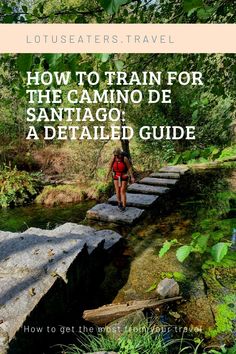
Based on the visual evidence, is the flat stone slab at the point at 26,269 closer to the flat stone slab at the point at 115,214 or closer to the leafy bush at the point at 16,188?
the flat stone slab at the point at 115,214

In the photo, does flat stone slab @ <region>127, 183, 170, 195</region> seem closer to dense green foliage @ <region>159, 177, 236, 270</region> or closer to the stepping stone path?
the stepping stone path

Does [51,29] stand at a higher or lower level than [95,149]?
higher

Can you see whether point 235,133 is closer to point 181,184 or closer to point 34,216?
point 181,184

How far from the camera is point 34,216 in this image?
921 centimetres

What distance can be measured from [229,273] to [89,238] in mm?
2234

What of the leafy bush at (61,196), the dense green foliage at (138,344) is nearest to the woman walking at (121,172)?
the leafy bush at (61,196)

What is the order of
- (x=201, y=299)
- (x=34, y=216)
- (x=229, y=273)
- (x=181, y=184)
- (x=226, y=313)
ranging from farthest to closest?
(x=181, y=184) < (x=34, y=216) < (x=229, y=273) < (x=201, y=299) < (x=226, y=313)

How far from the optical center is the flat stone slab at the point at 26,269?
356 centimetres

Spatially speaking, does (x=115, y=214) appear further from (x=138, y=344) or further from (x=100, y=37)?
(x=100, y=37)

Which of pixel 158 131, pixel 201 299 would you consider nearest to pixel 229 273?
pixel 201 299

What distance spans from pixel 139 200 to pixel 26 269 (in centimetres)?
482

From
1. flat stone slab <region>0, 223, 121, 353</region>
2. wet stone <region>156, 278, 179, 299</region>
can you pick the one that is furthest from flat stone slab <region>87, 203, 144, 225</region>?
wet stone <region>156, 278, 179, 299</region>

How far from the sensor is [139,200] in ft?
29.1

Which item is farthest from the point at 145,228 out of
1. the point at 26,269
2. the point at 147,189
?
the point at 26,269
